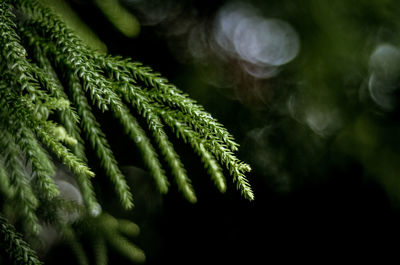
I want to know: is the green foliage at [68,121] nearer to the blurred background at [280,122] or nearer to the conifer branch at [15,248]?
the conifer branch at [15,248]

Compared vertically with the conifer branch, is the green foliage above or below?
above

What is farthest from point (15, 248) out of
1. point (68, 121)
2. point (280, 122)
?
point (280, 122)

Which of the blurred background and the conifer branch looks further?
the blurred background

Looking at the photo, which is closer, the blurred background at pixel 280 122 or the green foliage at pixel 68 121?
the green foliage at pixel 68 121

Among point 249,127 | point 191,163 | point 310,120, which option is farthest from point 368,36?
point 191,163

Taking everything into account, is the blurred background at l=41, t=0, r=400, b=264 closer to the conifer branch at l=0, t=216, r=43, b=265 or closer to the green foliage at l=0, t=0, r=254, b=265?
the green foliage at l=0, t=0, r=254, b=265

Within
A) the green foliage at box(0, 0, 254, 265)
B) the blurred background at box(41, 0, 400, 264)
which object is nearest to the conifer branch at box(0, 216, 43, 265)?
the green foliage at box(0, 0, 254, 265)

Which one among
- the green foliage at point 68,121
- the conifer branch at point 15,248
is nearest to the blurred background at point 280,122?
the green foliage at point 68,121

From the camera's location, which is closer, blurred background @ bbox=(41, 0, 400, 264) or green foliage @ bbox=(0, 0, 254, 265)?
green foliage @ bbox=(0, 0, 254, 265)

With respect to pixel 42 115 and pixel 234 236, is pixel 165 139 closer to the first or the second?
pixel 42 115
